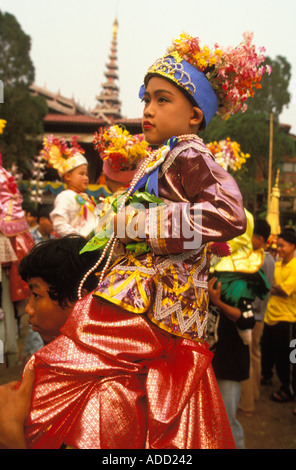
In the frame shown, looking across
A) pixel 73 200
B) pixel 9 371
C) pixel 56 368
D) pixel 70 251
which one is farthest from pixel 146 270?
pixel 9 371

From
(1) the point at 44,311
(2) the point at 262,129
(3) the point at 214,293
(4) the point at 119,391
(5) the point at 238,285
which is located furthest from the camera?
(2) the point at 262,129

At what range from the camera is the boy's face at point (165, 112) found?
1.41 metres

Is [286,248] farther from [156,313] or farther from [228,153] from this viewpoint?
[156,313]

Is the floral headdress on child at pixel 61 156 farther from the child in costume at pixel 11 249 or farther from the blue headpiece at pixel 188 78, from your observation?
the blue headpiece at pixel 188 78

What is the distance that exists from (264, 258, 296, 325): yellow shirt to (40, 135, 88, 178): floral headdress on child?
10.2ft

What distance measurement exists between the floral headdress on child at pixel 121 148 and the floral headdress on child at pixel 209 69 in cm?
143

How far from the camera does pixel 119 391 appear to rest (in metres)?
1.17

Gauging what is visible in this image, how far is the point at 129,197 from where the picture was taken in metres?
1.38

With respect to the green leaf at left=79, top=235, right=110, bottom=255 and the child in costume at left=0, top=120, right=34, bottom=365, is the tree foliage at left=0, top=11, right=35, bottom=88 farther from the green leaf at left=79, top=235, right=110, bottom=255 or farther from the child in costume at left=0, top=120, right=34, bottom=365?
the green leaf at left=79, top=235, right=110, bottom=255

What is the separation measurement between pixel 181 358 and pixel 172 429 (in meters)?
0.21

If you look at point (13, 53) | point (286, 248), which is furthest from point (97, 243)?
point (13, 53)

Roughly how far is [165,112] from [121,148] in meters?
1.57

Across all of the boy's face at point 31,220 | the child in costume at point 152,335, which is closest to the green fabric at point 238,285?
the child in costume at point 152,335
